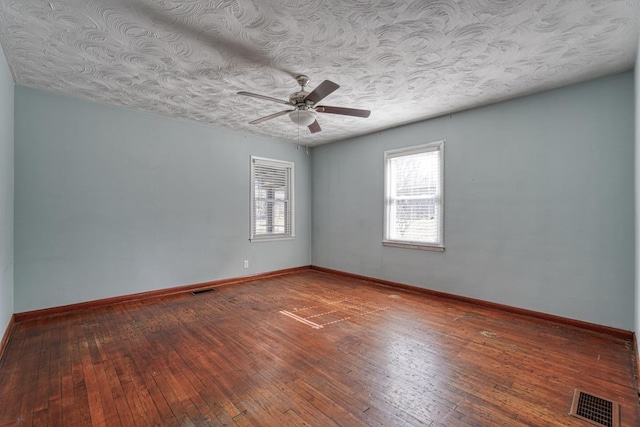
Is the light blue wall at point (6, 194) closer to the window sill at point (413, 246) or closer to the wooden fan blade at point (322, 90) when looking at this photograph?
the wooden fan blade at point (322, 90)

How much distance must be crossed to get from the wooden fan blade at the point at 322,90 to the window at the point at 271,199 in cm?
294

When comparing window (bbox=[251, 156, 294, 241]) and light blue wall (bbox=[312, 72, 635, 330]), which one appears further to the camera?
window (bbox=[251, 156, 294, 241])

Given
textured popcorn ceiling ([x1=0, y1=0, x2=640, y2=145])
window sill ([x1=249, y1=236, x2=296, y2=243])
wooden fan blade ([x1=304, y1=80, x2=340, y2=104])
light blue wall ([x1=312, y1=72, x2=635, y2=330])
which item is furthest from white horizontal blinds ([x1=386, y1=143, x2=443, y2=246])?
wooden fan blade ([x1=304, y1=80, x2=340, y2=104])

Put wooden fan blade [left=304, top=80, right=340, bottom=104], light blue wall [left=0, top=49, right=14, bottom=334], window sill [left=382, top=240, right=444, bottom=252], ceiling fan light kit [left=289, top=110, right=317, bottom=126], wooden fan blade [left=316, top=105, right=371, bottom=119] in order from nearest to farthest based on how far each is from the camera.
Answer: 1. wooden fan blade [left=304, top=80, right=340, bottom=104]
2. light blue wall [left=0, top=49, right=14, bottom=334]
3. wooden fan blade [left=316, top=105, right=371, bottom=119]
4. ceiling fan light kit [left=289, top=110, right=317, bottom=126]
5. window sill [left=382, top=240, right=444, bottom=252]

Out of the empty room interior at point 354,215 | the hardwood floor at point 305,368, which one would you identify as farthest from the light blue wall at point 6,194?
the hardwood floor at point 305,368

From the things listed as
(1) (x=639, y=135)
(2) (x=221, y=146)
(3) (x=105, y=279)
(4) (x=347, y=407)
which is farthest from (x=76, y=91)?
(1) (x=639, y=135)

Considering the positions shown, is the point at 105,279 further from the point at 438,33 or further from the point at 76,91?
the point at 438,33

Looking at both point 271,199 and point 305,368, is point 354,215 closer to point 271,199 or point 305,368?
point 271,199

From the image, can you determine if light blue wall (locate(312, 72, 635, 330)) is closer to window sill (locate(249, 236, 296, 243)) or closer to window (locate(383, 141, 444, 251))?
window (locate(383, 141, 444, 251))

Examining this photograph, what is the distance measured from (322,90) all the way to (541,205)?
2.94 m

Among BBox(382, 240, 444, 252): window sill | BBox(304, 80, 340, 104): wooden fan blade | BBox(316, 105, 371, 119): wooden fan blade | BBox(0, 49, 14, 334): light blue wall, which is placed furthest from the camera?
BBox(382, 240, 444, 252): window sill

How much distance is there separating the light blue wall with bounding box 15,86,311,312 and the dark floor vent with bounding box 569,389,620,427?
4.76 metres

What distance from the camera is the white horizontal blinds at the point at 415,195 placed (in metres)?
4.62

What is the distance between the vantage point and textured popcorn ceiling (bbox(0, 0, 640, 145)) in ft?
7.11
